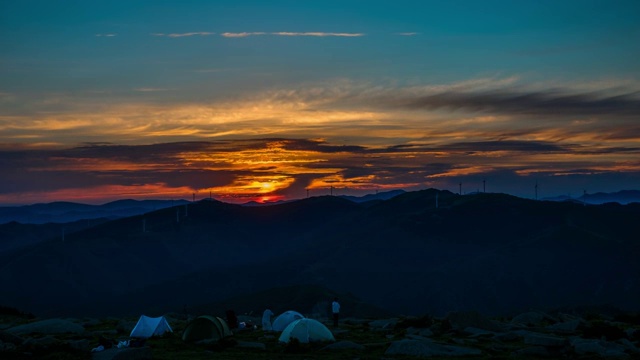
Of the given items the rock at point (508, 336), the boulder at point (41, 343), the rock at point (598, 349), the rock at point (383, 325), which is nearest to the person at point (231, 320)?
the rock at point (383, 325)

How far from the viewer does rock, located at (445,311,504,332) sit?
46719mm

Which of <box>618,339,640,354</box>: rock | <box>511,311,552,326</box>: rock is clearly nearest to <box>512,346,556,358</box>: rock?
Answer: <box>618,339,640,354</box>: rock

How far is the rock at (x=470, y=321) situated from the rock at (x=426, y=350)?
9.00 metres

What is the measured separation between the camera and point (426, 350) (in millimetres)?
36844

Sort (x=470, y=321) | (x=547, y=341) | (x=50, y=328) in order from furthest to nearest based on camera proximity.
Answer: (x=50, y=328) < (x=470, y=321) < (x=547, y=341)

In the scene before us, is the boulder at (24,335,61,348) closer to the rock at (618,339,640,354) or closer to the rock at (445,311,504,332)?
the rock at (445,311,504,332)

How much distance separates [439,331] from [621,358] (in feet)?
41.2

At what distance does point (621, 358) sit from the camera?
116ft

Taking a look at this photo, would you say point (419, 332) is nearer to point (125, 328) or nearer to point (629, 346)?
point (629, 346)

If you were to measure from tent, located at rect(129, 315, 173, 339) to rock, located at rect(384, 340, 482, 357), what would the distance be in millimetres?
18031

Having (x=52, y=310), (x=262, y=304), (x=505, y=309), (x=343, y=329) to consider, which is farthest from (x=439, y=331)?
(x=52, y=310)

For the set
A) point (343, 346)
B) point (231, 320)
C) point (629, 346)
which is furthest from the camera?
point (231, 320)

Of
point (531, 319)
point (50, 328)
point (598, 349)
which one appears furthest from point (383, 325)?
point (50, 328)

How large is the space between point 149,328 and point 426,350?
20.5 m
